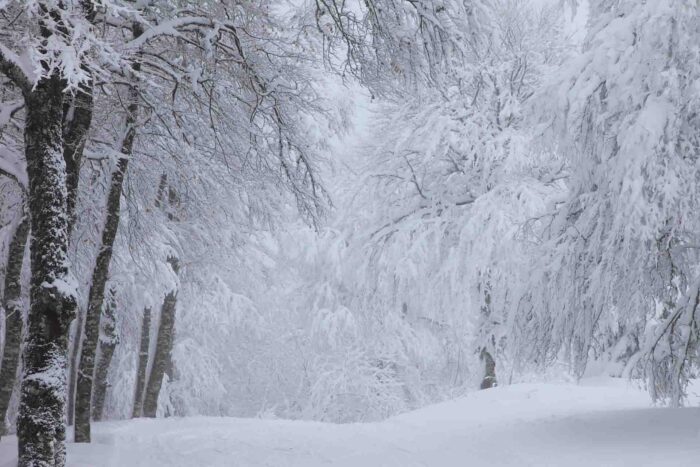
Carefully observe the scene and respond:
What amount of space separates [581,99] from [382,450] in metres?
4.72

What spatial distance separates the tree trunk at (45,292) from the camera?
18.4 ft

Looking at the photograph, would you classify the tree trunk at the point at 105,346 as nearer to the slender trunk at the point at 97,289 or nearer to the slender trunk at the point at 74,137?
the slender trunk at the point at 97,289

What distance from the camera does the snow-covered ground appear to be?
7.29 meters

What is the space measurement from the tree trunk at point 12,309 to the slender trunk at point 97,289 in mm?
1351

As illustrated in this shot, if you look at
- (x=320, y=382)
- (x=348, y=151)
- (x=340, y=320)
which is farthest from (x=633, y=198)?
(x=348, y=151)

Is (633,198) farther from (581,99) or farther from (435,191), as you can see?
(435,191)

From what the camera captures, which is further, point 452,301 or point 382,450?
point 452,301

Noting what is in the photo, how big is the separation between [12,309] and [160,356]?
3589mm

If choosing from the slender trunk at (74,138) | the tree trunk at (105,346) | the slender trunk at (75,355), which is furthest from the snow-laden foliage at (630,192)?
the slender trunk at (75,355)

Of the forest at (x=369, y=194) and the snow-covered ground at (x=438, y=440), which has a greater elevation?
the forest at (x=369, y=194)

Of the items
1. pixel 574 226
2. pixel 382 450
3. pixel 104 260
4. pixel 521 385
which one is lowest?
pixel 382 450

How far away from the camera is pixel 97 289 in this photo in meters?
8.20

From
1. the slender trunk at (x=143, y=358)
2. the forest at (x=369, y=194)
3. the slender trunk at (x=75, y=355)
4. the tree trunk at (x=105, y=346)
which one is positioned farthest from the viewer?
the slender trunk at (x=75, y=355)

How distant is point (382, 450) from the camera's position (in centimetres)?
854
